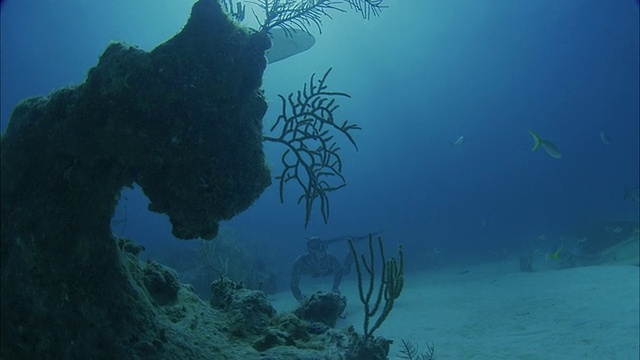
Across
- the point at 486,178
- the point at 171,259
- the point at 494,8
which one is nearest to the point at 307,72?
the point at 494,8

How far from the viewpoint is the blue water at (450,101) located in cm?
3756

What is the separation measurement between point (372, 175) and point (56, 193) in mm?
90794

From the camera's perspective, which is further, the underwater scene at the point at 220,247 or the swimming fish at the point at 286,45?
the swimming fish at the point at 286,45

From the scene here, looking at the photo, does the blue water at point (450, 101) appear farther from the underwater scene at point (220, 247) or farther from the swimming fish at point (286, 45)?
the swimming fish at point (286, 45)

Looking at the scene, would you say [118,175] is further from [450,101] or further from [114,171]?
[450,101]

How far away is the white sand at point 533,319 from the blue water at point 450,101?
1376 cm

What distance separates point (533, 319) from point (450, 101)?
7727 centimetres

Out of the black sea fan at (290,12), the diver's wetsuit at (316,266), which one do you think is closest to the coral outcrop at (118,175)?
the black sea fan at (290,12)

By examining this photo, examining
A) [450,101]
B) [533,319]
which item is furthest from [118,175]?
[450,101]

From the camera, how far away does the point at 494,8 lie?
44.7 meters

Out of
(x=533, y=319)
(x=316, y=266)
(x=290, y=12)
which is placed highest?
(x=290, y=12)

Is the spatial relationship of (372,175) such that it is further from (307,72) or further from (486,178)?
(307,72)

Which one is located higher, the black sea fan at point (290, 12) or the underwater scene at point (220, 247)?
the black sea fan at point (290, 12)

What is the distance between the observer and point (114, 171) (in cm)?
319
